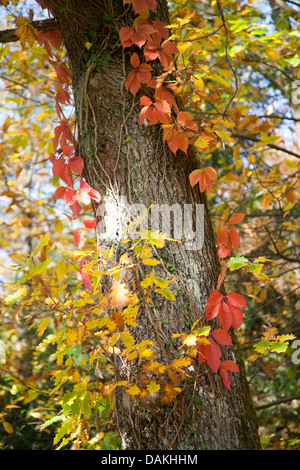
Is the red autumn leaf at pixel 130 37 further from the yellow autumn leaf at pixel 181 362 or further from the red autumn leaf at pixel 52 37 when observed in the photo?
the yellow autumn leaf at pixel 181 362

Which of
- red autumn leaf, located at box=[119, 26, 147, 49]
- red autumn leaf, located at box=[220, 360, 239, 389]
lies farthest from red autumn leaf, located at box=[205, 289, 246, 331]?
red autumn leaf, located at box=[119, 26, 147, 49]

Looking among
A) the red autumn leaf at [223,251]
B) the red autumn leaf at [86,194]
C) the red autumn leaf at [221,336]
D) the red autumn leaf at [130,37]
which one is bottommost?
the red autumn leaf at [221,336]

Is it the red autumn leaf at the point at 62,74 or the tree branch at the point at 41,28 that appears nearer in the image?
the tree branch at the point at 41,28

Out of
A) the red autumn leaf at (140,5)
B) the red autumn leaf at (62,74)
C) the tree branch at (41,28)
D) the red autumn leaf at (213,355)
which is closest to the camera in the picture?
the red autumn leaf at (213,355)

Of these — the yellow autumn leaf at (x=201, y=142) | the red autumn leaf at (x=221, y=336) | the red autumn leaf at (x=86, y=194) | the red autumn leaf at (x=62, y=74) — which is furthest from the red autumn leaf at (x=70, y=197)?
the red autumn leaf at (x=221, y=336)

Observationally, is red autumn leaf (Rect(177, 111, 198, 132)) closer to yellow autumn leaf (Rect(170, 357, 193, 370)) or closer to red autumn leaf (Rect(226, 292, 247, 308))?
red autumn leaf (Rect(226, 292, 247, 308))

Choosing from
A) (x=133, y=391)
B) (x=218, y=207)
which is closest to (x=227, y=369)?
(x=133, y=391)

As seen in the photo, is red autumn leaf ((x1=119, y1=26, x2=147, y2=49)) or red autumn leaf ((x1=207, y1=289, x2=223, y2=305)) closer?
red autumn leaf ((x1=207, y1=289, x2=223, y2=305))

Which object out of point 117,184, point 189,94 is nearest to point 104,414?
point 117,184

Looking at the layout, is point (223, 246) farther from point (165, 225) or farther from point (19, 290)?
point (19, 290)

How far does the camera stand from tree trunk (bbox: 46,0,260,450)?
126cm

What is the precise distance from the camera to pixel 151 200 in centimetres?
144

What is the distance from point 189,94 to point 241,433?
134 centimetres

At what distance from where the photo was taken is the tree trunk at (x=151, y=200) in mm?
1264
